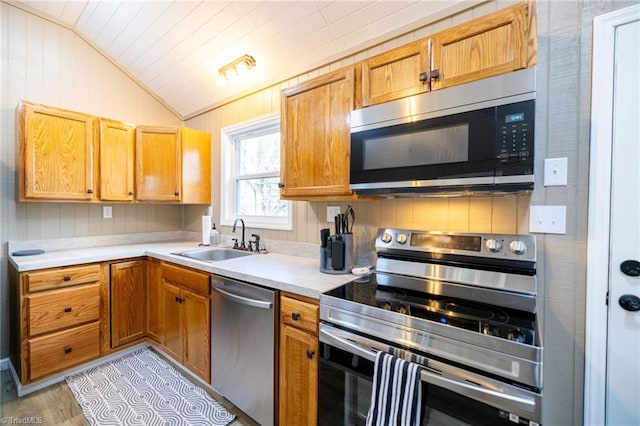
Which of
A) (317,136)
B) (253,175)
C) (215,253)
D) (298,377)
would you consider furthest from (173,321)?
(317,136)

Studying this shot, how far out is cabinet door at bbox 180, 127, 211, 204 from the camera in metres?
2.89

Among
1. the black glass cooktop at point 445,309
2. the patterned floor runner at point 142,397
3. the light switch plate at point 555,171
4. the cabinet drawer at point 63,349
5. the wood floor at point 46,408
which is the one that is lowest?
the wood floor at point 46,408

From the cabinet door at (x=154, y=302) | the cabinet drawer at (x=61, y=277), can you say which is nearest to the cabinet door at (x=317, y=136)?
the cabinet door at (x=154, y=302)

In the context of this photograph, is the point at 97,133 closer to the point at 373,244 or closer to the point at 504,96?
the point at 373,244

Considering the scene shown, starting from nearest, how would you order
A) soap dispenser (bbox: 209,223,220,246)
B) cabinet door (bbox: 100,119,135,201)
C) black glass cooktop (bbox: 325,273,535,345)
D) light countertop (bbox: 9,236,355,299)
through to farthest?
1. black glass cooktop (bbox: 325,273,535,345)
2. light countertop (bbox: 9,236,355,299)
3. cabinet door (bbox: 100,119,135,201)
4. soap dispenser (bbox: 209,223,220,246)

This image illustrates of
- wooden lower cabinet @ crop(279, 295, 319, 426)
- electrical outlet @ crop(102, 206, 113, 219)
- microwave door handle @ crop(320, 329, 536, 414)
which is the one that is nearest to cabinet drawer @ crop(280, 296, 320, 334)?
wooden lower cabinet @ crop(279, 295, 319, 426)

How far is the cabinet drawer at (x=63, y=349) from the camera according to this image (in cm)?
199

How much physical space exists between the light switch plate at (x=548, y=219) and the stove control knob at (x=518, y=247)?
0.42 ft

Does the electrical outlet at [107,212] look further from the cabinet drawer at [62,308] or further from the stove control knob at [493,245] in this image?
the stove control knob at [493,245]

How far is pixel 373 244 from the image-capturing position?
6.07 feet

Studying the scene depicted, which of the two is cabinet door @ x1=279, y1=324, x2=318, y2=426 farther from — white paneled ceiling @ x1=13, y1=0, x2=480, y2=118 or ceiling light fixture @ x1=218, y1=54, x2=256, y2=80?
ceiling light fixture @ x1=218, y1=54, x2=256, y2=80

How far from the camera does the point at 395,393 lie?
101 cm

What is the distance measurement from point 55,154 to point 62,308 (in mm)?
1217

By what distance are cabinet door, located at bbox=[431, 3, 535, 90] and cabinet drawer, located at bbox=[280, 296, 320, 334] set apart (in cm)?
122
